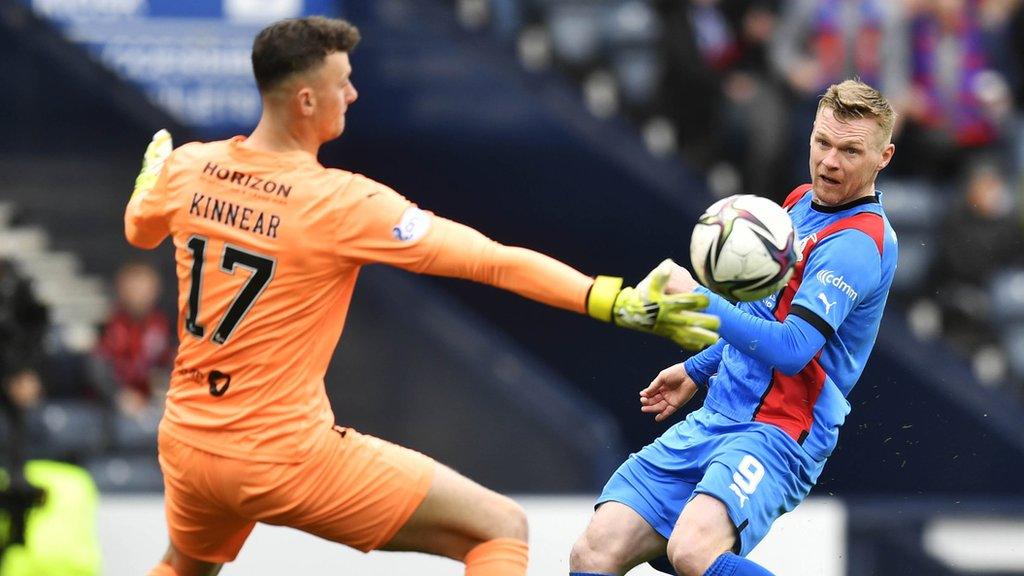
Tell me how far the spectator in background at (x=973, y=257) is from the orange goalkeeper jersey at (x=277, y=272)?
765 cm

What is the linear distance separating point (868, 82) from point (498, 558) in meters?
7.87

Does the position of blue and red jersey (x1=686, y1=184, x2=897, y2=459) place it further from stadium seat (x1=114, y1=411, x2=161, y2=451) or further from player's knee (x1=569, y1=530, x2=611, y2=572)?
stadium seat (x1=114, y1=411, x2=161, y2=451)

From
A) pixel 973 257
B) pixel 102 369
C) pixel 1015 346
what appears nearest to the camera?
pixel 102 369

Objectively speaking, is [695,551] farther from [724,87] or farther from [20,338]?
[724,87]

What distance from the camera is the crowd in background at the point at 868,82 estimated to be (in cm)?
1197

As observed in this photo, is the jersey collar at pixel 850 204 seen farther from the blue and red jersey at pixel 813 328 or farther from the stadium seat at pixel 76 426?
the stadium seat at pixel 76 426

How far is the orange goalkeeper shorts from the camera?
499cm

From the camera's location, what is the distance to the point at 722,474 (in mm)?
5352

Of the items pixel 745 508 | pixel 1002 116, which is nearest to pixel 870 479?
pixel 745 508

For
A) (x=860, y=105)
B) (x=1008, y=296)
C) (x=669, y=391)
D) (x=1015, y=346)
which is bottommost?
(x=1015, y=346)

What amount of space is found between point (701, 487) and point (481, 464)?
5.58 m

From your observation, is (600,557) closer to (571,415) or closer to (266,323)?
(266,323)

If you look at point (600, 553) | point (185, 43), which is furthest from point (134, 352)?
point (600, 553)

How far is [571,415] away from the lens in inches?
421
